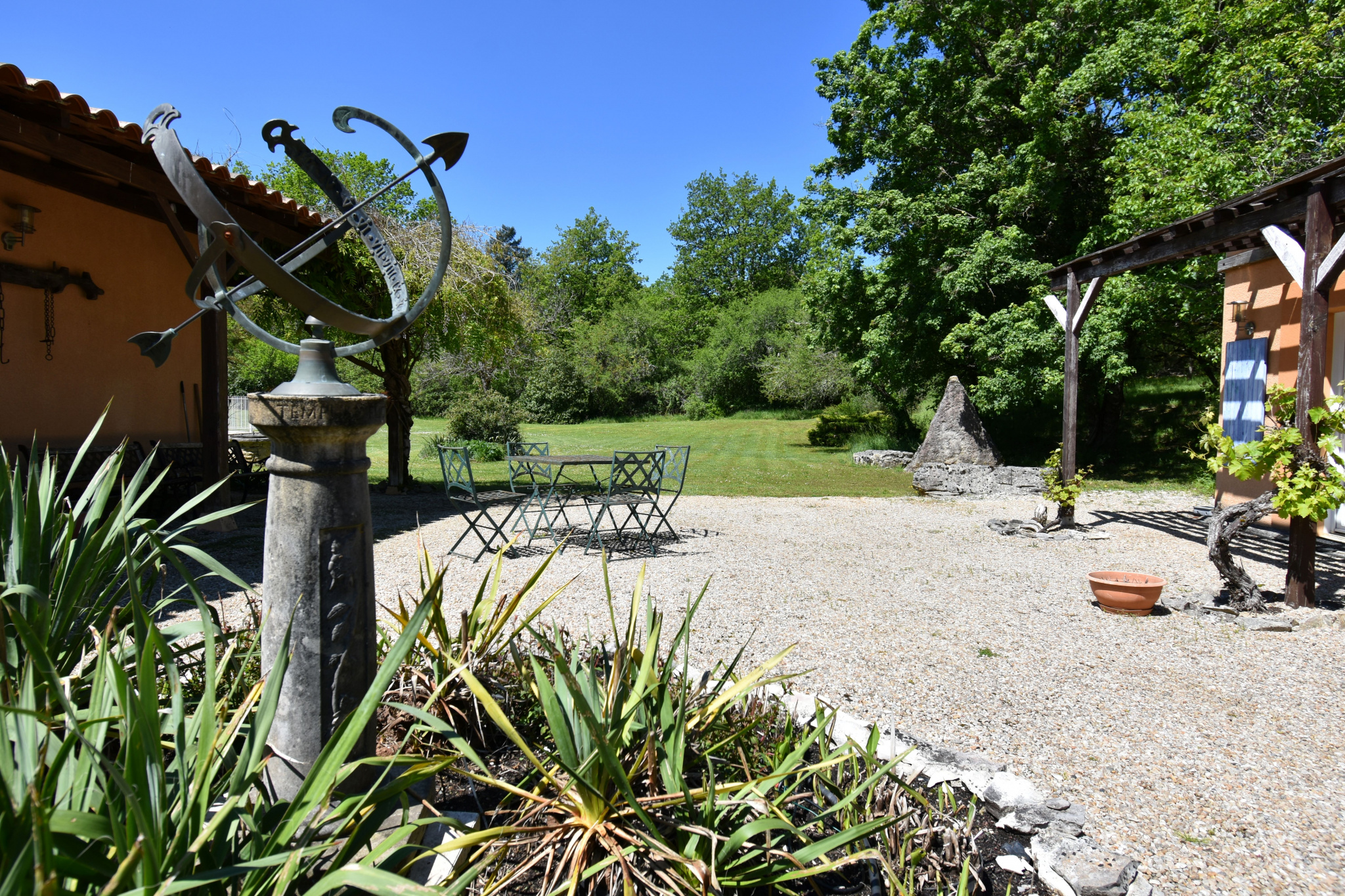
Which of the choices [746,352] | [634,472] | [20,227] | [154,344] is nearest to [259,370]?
[746,352]

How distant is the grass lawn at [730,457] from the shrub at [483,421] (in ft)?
3.63

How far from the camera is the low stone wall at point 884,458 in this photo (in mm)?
15492

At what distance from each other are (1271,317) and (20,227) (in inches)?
461

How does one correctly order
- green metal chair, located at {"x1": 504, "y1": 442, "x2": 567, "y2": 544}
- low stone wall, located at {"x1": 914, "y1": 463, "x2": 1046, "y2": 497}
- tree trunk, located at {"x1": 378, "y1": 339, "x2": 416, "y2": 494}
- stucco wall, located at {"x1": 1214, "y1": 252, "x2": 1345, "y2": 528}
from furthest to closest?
low stone wall, located at {"x1": 914, "y1": 463, "x2": 1046, "y2": 497} < tree trunk, located at {"x1": 378, "y1": 339, "x2": 416, "y2": 494} < stucco wall, located at {"x1": 1214, "y1": 252, "x2": 1345, "y2": 528} < green metal chair, located at {"x1": 504, "y1": 442, "x2": 567, "y2": 544}

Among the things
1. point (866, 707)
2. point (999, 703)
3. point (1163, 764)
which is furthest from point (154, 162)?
point (1163, 764)

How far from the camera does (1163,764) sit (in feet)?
9.11

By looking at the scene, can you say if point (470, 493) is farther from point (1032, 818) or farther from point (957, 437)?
point (957, 437)

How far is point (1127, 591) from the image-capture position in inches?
186

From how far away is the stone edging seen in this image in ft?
6.46

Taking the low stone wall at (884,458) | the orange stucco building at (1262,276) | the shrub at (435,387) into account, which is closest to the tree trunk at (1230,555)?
the orange stucco building at (1262,276)

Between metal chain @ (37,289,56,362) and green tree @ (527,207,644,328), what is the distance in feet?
121

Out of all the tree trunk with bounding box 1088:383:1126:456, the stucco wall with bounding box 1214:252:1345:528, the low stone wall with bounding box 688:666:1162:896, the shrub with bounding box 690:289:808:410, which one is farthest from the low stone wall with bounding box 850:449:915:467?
the shrub with bounding box 690:289:808:410

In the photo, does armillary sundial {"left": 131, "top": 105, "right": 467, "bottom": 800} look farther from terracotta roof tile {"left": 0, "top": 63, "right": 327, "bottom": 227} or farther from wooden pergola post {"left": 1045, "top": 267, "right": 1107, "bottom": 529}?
wooden pergola post {"left": 1045, "top": 267, "right": 1107, "bottom": 529}

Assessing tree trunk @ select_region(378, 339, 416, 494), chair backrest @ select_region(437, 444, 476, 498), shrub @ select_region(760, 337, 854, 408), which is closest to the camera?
chair backrest @ select_region(437, 444, 476, 498)
